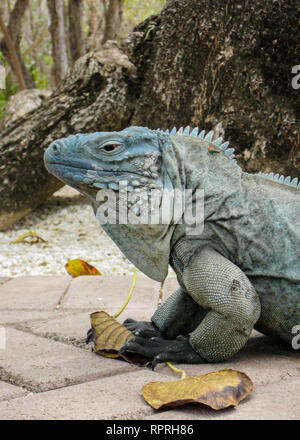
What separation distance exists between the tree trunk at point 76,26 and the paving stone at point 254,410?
12311 millimetres

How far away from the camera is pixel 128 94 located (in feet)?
→ 22.8

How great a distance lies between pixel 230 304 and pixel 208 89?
3.68m

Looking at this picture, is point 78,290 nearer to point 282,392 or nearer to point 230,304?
point 230,304

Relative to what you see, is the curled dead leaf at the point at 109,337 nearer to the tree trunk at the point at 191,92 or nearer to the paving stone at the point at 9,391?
the paving stone at the point at 9,391

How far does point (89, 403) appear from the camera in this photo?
195 cm

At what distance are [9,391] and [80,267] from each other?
275 cm

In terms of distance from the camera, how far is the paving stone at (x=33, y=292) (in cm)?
399

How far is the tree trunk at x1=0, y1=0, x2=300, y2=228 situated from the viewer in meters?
Answer: 5.12

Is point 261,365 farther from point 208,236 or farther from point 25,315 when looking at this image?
point 25,315

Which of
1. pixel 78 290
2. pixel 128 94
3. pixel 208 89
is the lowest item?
pixel 78 290

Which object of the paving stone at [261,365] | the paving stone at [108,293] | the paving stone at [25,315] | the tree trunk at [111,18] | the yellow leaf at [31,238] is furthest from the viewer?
the tree trunk at [111,18]

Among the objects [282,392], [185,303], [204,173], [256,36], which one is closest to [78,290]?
[185,303]

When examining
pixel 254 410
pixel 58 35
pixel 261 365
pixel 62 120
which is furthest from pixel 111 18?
pixel 254 410

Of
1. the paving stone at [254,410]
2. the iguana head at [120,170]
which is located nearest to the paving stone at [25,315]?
the iguana head at [120,170]
